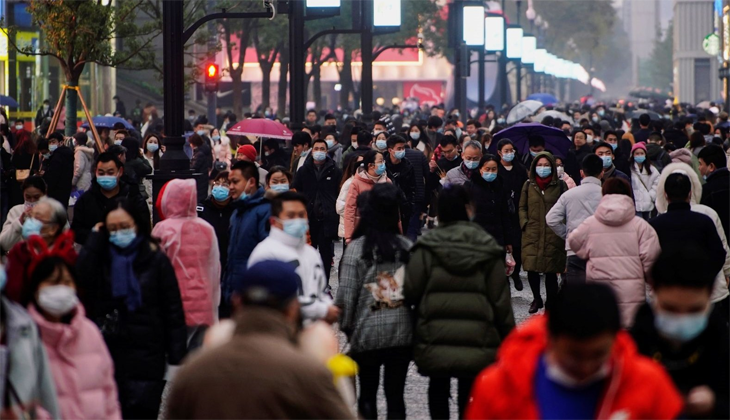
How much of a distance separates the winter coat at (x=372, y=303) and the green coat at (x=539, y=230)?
507 cm

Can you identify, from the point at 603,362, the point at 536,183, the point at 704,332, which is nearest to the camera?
the point at 603,362

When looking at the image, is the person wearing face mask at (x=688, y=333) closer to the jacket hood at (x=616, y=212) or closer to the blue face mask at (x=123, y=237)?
the blue face mask at (x=123, y=237)

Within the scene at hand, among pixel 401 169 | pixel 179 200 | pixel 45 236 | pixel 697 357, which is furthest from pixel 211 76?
pixel 697 357

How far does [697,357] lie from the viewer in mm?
4328

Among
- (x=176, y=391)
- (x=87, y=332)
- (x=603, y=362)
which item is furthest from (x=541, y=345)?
(x=87, y=332)

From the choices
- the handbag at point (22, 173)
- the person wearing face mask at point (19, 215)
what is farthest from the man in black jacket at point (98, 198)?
the handbag at point (22, 173)

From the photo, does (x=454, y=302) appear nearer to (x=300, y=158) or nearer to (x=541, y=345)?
(x=541, y=345)

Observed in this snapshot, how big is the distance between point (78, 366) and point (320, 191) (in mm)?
8363

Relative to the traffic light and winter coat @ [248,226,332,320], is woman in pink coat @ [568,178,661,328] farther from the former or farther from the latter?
the traffic light

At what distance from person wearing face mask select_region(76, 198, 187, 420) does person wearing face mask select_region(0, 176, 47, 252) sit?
2.67m

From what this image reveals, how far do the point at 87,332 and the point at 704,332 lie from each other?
2370 millimetres

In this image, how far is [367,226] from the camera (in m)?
6.96

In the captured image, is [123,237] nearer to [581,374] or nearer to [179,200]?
[179,200]

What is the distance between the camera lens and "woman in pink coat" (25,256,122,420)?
5.24 metres
